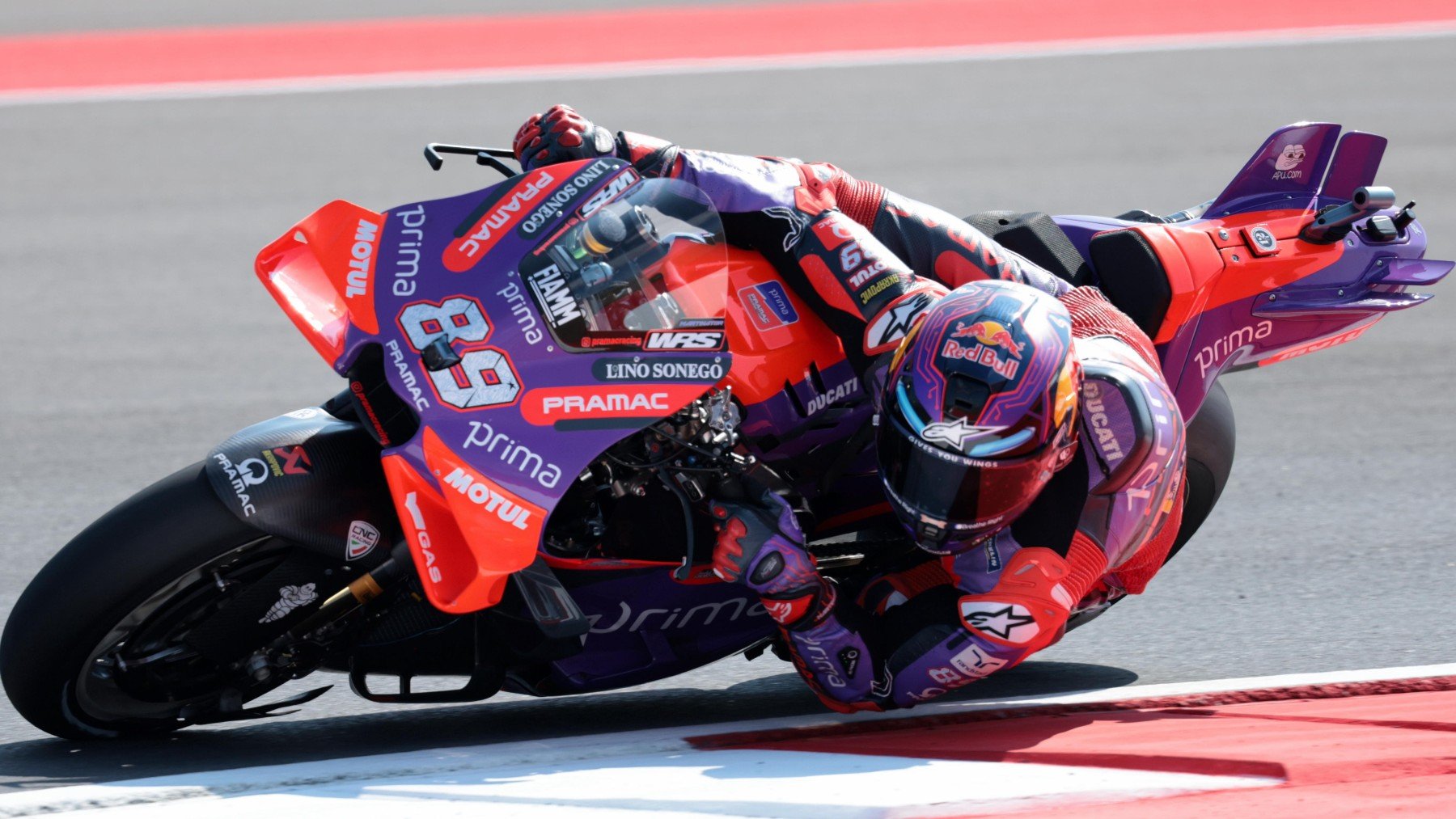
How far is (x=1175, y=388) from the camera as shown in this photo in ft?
14.5

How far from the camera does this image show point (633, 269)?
3.54 m

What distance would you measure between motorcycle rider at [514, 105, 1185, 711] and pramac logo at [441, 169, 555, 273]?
0.86 feet

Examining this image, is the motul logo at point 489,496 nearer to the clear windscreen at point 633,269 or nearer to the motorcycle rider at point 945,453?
the clear windscreen at point 633,269

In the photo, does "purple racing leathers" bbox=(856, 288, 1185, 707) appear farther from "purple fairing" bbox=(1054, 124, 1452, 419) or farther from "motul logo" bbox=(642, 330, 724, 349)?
"motul logo" bbox=(642, 330, 724, 349)

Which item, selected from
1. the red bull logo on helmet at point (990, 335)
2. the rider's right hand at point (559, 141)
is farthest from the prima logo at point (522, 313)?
the red bull logo on helmet at point (990, 335)

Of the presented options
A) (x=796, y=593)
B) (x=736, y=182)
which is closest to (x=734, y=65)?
(x=736, y=182)

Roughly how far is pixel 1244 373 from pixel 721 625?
3.79 metres

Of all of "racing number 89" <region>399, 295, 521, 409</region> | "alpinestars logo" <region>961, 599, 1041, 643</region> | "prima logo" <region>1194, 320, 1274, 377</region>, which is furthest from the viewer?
"prima logo" <region>1194, 320, 1274, 377</region>

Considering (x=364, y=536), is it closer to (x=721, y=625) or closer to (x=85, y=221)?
(x=721, y=625)

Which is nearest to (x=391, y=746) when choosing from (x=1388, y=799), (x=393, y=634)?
(x=393, y=634)

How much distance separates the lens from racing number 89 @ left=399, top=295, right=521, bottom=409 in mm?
3377

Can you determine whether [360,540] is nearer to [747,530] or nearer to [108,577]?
[108,577]

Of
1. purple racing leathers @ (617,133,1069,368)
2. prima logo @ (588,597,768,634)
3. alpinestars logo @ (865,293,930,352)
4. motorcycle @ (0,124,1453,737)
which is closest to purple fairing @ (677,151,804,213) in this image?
purple racing leathers @ (617,133,1069,368)

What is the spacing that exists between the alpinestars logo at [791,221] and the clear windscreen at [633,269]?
0.24 metres
